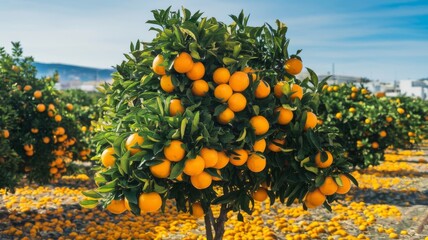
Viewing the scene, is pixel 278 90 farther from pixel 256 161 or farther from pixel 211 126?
pixel 211 126

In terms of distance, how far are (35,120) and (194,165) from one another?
5.86 meters

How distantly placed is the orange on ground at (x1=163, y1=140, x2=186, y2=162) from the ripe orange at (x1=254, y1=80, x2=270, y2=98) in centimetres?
85

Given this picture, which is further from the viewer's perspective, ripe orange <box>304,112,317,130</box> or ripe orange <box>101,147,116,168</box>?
ripe orange <box>304,112,317,130</box>

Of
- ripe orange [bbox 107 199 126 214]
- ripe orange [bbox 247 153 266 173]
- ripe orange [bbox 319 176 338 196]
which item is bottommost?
ripe orange [bbox 107 199 126 214]

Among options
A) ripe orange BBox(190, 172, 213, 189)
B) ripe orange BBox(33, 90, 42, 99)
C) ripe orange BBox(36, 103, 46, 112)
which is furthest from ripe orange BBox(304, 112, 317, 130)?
ripe orange BBox(33, 90, 42, 99)

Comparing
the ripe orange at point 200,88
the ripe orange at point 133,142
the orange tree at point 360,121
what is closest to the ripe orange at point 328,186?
the ripe orange at point 200,88

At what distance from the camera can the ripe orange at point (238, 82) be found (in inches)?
125

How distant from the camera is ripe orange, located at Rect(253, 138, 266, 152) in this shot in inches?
126

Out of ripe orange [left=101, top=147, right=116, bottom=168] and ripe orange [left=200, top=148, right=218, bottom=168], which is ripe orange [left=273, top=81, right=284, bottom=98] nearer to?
ripe orange [left=200, top=148, right=218, bottom=168]

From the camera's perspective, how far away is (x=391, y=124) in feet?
35.9

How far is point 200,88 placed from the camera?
3.17 m

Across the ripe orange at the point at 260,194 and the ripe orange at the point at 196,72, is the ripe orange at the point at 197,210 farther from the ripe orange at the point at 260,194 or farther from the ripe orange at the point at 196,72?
the ripe orange at the point at 196,72

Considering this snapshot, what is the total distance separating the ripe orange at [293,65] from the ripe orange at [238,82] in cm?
63

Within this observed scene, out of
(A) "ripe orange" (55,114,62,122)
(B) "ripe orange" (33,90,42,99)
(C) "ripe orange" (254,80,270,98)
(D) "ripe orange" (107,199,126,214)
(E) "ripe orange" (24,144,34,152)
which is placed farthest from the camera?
(A) "ripe orange" (55,114,62,122)
